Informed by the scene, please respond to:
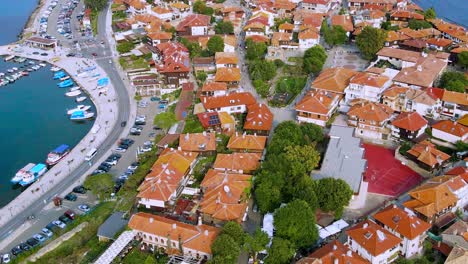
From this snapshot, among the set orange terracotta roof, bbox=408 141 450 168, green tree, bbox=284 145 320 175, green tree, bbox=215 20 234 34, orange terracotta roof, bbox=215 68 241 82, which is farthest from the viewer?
green tree, bbox=215 20 234 34

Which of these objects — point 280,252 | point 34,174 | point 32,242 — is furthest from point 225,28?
point 280,252

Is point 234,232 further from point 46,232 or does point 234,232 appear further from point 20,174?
point 20,174

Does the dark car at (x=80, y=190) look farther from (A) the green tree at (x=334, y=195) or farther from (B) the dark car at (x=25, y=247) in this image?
(A) the green tree at (x=334, y=195)

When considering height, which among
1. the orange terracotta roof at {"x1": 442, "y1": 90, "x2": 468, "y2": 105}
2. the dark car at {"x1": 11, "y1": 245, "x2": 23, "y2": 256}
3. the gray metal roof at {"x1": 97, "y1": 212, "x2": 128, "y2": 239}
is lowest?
the dark car at {"x1": 11, "y1": 245, "x2": 23, "y2": 256}

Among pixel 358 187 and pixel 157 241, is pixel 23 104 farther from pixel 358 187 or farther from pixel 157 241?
pixel 358 187

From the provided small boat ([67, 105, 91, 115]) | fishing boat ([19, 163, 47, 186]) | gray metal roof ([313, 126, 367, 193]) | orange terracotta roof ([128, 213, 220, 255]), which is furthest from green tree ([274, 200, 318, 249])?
small boat ([67, 105, 91, 115])

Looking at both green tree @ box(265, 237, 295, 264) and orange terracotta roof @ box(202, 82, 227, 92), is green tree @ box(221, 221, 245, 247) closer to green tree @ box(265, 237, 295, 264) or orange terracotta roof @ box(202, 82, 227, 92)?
green tree @ box(265, 237, 295, 264)

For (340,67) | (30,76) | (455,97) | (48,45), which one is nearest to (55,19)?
(48,45)
